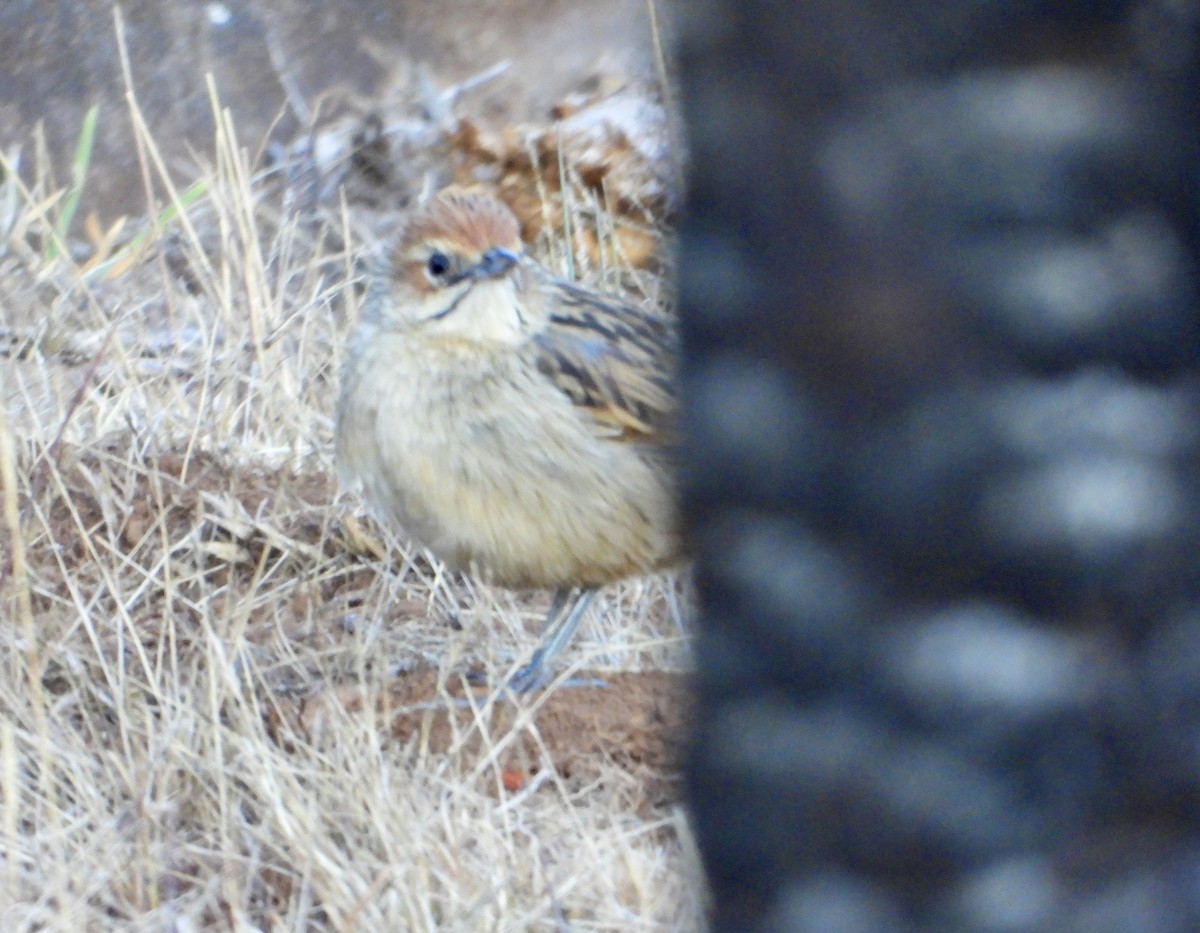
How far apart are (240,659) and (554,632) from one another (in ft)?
2.46

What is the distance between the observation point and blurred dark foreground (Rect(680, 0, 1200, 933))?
89cm

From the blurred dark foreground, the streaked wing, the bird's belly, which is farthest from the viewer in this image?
the streaked wing

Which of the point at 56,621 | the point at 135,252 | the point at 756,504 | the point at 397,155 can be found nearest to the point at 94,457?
the point at 56,621

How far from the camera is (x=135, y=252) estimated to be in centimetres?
602

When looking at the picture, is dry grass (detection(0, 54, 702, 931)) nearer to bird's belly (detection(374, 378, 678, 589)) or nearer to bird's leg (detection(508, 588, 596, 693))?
bird's leg (detection(508, 588, 596, 693))

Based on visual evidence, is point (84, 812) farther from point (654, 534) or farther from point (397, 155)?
point (397, 155)

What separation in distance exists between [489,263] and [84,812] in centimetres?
151

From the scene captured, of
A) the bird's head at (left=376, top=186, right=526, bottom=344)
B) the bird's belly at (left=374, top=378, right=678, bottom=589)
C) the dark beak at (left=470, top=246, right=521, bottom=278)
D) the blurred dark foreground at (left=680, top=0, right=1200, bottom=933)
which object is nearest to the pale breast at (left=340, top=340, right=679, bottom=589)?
the bird's belly at (left=374, top=378, right=678, bottom=589)

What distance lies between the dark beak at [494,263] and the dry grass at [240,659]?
0.83m

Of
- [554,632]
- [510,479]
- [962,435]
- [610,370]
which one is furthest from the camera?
[554,632]

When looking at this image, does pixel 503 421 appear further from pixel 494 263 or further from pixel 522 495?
pixel 494 263

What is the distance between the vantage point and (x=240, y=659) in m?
3.82

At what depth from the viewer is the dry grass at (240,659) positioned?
2889 millimetres

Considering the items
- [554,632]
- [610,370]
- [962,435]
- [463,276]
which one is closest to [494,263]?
[463,276]
